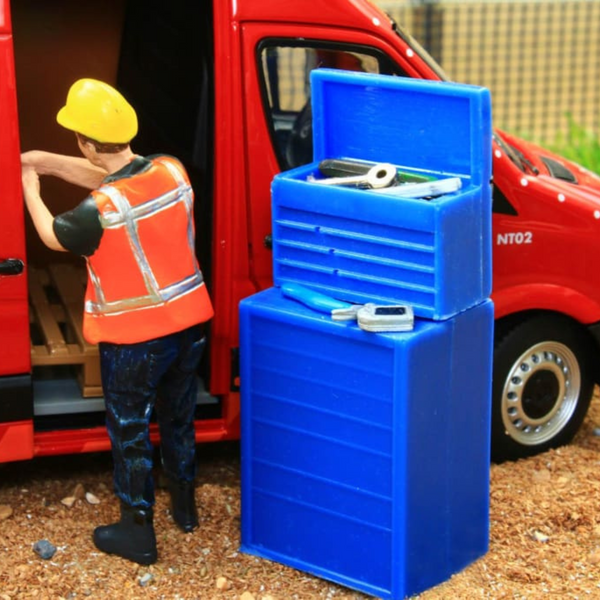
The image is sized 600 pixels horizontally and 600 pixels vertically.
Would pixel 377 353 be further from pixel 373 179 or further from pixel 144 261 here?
pixel 144 261

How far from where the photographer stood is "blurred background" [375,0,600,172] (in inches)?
509

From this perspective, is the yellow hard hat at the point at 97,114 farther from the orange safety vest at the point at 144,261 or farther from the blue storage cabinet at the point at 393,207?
the blue storage cabinet at the point at 393,207

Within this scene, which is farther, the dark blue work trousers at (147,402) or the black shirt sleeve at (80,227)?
the dark blue work trousers at (147,402)

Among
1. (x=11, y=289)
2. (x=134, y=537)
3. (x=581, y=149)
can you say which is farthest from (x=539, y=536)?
(x=581, y=149)

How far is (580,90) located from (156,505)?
9.40m

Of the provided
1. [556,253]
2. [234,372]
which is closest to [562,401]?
[556,253]

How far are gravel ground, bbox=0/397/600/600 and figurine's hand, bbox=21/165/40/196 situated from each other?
55.6 inches

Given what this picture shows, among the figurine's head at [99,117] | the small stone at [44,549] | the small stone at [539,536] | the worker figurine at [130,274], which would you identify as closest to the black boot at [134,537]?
the worker figurine at [130,274]

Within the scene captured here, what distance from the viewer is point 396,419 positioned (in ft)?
15.1

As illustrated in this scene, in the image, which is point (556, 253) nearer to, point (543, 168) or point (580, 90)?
point (543, 168)

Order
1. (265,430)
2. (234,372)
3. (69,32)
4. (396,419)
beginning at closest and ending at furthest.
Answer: (396,419) → (265,430) → (234,372) → (69,32)

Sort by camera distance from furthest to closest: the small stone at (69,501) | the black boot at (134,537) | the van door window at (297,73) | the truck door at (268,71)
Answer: the small stone at (69,501) → the van door window at (297,73) → the truck door at (268,71) → the black boot at (134,537)

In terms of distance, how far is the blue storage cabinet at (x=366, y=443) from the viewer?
15.3 feet

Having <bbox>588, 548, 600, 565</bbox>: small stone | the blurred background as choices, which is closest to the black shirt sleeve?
<bbox>588, 548, 600, 565</bbox>: small stone
